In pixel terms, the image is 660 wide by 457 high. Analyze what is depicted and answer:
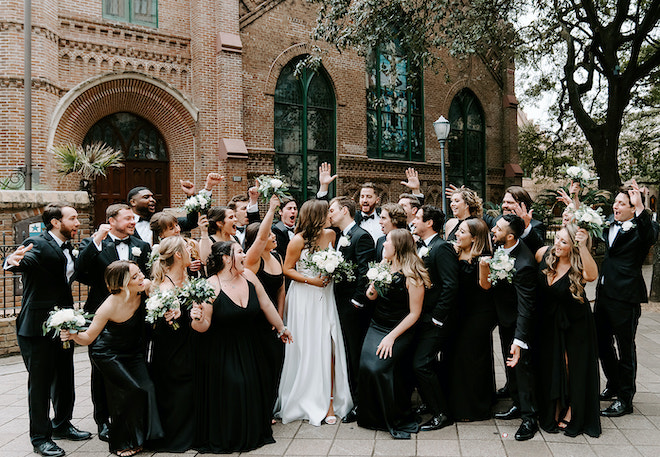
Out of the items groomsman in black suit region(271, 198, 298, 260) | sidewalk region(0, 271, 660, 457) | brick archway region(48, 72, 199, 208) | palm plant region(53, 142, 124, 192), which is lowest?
sidewalk region(0, 271, 660, 457)

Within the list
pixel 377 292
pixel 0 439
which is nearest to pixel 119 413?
pixel 0 439

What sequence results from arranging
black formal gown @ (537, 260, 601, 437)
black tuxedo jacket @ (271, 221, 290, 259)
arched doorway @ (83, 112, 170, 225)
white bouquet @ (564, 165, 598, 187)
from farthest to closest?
arched doorway @ (83, 112, 170, 225)
black tuxedo jacket @ (271, 221, 290, 259)
white bouquet @ (564, 165, 598, 187)
black formal gown @ (537, 260, 601, 437)

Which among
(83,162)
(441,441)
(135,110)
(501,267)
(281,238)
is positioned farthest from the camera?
(135,110)

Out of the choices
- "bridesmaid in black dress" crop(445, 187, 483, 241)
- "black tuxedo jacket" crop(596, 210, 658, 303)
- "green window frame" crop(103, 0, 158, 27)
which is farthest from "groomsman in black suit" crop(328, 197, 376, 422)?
"green window frame" crop(103, 0, 158, 27)

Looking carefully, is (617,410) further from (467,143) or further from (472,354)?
(467,143)

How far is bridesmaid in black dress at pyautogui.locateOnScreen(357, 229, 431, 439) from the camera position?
5215 millimetres

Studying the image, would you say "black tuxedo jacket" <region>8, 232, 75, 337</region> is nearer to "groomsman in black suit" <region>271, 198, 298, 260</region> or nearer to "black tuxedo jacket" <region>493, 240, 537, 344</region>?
"groomsman in black suit" <region>271, 198, 298, 260</region>

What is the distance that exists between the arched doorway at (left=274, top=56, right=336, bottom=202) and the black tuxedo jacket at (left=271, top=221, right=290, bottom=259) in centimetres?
1121

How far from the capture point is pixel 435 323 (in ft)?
17.6

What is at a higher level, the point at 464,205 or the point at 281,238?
the point at 464,205

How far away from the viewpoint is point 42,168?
13828 millimetres

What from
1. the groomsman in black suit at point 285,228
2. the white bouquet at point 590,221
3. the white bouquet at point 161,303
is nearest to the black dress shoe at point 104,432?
the white bouquet at point 161,303

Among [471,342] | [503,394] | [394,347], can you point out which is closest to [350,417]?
[394,347]

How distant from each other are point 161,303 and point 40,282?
57.3 inches
